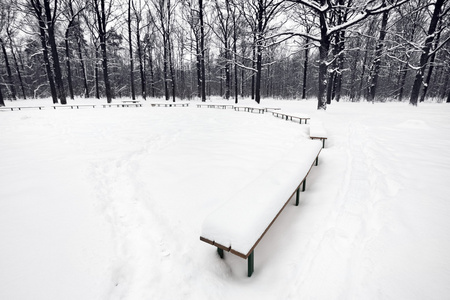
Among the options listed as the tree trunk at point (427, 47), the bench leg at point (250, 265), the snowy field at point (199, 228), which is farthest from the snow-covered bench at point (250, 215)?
the tree trunk at point (427, 47)

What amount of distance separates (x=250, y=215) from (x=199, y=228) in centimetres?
98

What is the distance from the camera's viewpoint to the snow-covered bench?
1.93 metres

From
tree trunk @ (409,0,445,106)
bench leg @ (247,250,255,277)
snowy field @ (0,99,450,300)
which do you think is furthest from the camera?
tree trunk @ (409,0,445,106)

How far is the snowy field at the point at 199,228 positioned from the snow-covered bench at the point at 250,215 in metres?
0.47

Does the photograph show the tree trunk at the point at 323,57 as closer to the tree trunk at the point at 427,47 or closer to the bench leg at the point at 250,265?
the tree trunk at the point at 427,47

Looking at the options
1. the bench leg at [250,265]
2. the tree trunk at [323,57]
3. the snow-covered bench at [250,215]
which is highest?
the tree trunk at [323,57]

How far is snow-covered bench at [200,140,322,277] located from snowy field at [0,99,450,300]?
0.47 m

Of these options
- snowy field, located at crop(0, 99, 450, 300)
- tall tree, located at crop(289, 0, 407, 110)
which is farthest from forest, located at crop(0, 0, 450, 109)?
snowy field, located at crop(0, 99, 450, 300)

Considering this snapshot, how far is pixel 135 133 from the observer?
295 inches

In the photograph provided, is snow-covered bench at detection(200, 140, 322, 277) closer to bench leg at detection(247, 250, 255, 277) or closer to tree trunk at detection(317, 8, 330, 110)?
bench leg at detection(247, 250, 255, 277)

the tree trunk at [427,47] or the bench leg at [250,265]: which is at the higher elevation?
the tree trunk at [427,47]

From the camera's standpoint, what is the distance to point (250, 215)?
2146mm

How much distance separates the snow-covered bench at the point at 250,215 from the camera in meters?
1.93

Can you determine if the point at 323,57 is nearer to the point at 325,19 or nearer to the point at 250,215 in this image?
the point at 325,19
